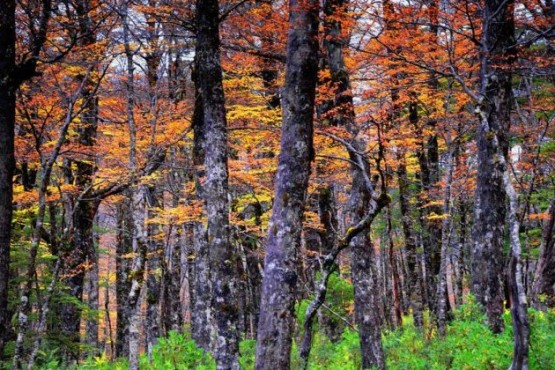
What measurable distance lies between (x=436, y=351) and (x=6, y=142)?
8.17 meters

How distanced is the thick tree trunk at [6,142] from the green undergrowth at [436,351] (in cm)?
425

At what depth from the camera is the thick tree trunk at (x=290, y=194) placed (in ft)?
19.6

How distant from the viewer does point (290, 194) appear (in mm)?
6336

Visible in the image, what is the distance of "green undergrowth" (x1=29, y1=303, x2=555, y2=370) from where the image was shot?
609 cm

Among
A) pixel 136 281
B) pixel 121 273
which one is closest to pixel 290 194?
pixel 136 281

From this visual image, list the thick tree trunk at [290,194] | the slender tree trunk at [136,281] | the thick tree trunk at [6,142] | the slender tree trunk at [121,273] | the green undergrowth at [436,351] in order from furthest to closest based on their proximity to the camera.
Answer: the slender tree trunk at [121,273] < the slender tree trunk at [136,281] < the green undergrowth at [436,351] < the thick tree trunk at [290,194] < the thick tree trunk at [6,142]

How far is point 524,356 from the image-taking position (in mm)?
4211

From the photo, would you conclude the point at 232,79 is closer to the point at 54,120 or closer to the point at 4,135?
the point at 54,120

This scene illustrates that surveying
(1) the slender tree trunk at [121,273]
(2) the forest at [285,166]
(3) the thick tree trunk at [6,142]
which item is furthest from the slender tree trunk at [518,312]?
(1) the slender tree trunk at [121,273]

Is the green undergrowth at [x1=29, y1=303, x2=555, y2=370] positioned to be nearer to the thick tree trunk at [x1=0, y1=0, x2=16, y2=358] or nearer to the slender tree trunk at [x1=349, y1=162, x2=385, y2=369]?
the slender tree trunk at [x1=349, y1=162, x2=385, y2=369]

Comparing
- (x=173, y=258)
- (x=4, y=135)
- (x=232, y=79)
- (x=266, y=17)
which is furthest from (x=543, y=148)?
(x=173, y=258)

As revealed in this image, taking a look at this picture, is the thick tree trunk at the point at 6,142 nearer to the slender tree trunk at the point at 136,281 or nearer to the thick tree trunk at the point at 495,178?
the slender tree trunk at the point at 136,281

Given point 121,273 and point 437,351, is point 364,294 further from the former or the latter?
point 121,273

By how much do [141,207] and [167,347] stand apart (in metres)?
3.19
